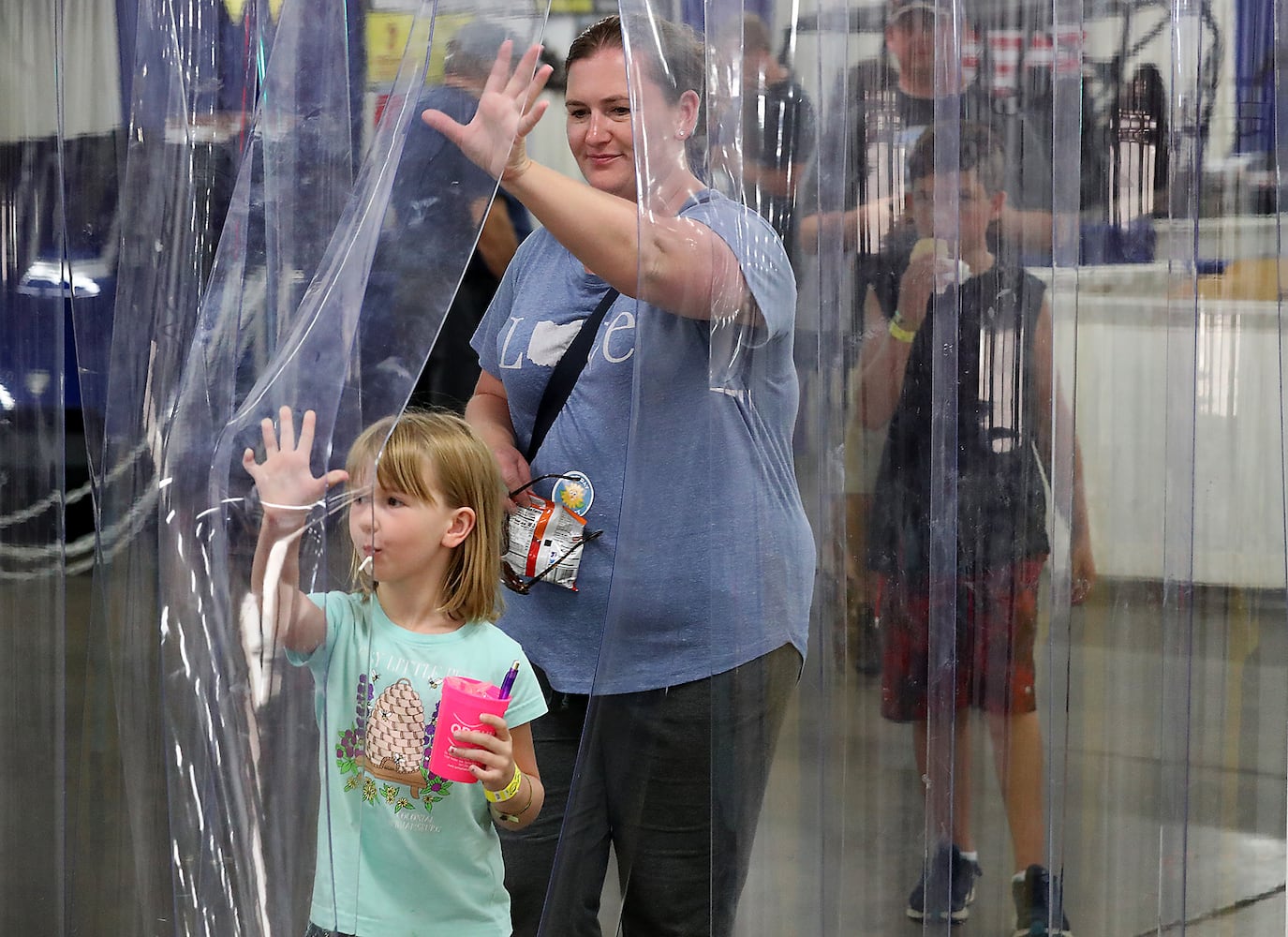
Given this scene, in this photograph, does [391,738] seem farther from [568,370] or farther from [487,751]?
[568,370]

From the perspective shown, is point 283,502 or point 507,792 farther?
point 507,792

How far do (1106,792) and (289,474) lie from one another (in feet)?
2.85

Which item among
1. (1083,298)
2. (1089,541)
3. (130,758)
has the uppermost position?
(1083,298)

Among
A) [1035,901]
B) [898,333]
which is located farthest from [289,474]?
[1035,901]

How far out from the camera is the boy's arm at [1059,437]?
4.52 ft

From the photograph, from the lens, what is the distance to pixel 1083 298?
1.40 meters

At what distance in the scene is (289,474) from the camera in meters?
1.22

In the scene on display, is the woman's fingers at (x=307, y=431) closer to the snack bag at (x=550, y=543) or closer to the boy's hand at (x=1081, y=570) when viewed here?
the snack bag at (x=550, y=543)

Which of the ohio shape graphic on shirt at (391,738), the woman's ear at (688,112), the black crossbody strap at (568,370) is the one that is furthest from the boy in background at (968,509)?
the ohio shape graphic on shirt at (391,738)

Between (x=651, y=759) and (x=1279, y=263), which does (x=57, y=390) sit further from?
(x=1279, y=263)

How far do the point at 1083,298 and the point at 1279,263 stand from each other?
0.21m

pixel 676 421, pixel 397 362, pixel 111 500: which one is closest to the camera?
pixel 397 362

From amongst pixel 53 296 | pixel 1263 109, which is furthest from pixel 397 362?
pixel 1263 109

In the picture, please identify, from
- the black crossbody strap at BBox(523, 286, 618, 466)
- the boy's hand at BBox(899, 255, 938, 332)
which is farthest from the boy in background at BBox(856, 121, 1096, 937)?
the black crossbody strap at BBox(523, 286, 618, 466)
